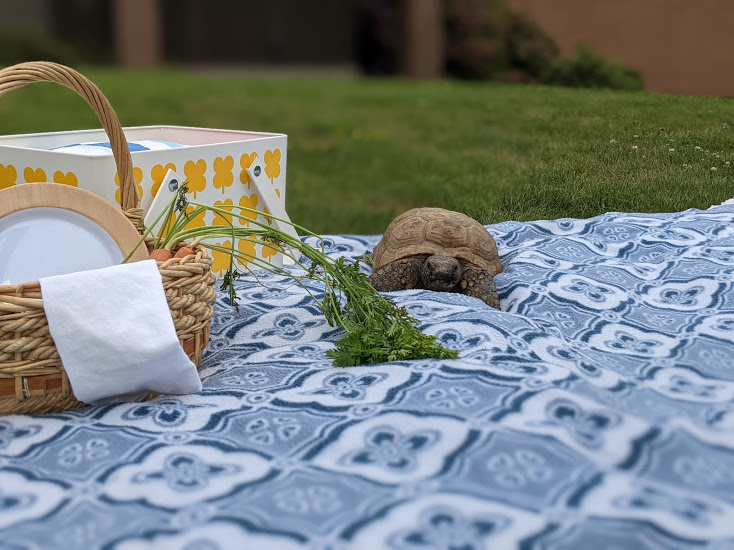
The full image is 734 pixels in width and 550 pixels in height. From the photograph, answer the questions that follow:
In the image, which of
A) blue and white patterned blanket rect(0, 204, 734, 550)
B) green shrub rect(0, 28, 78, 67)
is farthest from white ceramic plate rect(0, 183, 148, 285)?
green shrub rect(0, 28, 78, 67)

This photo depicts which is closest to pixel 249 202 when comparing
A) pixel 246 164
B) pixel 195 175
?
pixel 246 164

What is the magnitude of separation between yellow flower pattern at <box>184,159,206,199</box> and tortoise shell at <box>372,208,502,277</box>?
62cm

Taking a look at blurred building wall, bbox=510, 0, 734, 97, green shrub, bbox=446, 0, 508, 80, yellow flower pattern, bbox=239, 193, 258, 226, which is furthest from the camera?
green shrub, bbox=446, 0, 508, 80

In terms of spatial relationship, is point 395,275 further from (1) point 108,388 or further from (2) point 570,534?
(2) point 570,534

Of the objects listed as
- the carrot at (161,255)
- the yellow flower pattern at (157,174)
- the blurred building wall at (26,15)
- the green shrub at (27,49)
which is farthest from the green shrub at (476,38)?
the blurred building wall at (26,15)

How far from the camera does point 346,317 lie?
6.31 feet

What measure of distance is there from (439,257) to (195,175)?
0.82 meters

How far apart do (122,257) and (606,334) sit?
3.95 feet

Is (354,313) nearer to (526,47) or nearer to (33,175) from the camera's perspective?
(33,175)

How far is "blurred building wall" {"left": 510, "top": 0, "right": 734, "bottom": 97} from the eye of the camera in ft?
9.64

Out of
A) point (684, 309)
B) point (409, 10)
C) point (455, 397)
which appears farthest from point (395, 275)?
point (409, 10)

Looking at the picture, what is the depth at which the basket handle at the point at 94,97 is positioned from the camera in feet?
5.84

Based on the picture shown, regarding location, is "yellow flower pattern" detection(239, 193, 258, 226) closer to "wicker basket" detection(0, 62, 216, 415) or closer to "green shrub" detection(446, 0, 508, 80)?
"wicker basket" detection(0, 62, 216, 415)

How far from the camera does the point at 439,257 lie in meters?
2.48
